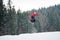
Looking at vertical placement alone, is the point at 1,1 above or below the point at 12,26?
above

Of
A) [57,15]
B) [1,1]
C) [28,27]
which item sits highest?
[1,1]

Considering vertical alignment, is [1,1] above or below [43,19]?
above

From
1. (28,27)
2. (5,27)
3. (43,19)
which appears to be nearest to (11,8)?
(5,27)

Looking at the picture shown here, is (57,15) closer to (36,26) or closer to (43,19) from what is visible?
(43,19)

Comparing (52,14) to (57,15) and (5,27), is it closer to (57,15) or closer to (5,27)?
(57,15)

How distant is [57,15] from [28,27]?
134 inches

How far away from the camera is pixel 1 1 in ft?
30.3

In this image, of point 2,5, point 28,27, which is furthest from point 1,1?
point 28,27

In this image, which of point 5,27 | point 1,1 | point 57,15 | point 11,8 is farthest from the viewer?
point 57,15

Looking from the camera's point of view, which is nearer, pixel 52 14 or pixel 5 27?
pixel 5 27

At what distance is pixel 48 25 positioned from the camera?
15469 millimetres

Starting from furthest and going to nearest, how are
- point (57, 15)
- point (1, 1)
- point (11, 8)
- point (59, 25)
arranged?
point (57, 15) → point (59, 25) → point (11, 8) → point (1, 1)

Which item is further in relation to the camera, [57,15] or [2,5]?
[57,15]

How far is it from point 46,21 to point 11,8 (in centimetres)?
586
